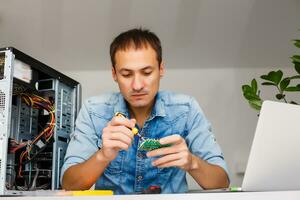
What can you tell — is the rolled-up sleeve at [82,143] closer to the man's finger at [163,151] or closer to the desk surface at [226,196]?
the man's finger at [163,151]

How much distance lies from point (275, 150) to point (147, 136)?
33.2 inches

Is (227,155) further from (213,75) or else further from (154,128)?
(154,128)

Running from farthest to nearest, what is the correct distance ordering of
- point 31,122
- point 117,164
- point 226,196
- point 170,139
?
point 31,122, point 117,164, point 170,139, point 226,196

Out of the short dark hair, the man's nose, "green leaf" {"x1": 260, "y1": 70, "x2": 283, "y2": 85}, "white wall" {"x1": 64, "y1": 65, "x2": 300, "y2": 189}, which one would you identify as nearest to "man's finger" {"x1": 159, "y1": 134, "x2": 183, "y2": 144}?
the man's nose

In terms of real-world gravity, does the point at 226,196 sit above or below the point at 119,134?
below

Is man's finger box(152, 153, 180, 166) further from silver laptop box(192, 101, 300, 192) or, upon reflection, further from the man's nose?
the man's nose

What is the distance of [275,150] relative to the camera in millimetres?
741

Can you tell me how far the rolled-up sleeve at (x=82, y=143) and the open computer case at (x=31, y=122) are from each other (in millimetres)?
218

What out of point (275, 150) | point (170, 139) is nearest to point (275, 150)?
point (275, 150)

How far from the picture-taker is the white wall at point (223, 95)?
7.21 ft

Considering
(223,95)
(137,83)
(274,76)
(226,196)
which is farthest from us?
(223,95)

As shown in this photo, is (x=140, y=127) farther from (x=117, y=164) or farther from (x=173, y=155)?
(x=173, y=155)

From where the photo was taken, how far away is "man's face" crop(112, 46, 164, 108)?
141 centimetres

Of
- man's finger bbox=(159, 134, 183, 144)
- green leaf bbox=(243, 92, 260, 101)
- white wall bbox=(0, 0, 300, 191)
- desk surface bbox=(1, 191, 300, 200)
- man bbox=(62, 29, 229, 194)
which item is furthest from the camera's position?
white wall bbox=(0, 0, 300, 191)
